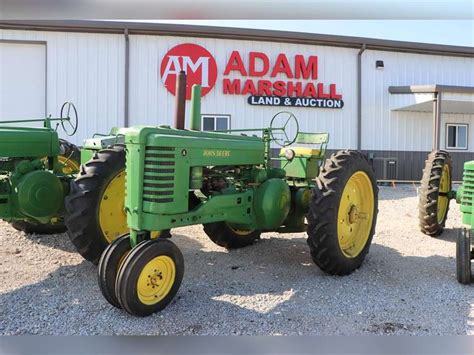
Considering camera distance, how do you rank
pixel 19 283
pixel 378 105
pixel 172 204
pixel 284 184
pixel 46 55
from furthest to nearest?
pixel 378 105 → pixel 46 55 → pixel 284 184 → pixel 19 283 → pixel 172 204

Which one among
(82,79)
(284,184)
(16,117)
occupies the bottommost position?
(284,184)

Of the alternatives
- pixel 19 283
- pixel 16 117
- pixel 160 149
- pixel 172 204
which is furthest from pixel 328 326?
pixel 16 117

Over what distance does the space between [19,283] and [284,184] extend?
264 cm

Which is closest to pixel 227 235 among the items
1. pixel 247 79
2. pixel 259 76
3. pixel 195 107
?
pixel 195 107

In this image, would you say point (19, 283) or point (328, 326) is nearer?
point (328, 326)

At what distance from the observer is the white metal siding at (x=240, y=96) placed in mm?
12312

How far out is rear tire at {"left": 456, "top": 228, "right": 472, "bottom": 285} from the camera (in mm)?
4319

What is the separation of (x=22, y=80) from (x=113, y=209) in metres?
9.21

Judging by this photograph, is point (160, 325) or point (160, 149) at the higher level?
point (160, 149)

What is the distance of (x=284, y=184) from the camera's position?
473cm

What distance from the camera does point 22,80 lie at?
12039 millimetres

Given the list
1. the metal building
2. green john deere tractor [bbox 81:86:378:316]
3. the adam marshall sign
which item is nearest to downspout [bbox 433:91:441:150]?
the metal building

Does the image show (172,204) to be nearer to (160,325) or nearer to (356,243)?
(160,325)

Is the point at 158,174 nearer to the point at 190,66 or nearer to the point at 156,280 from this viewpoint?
the point at 156,280
